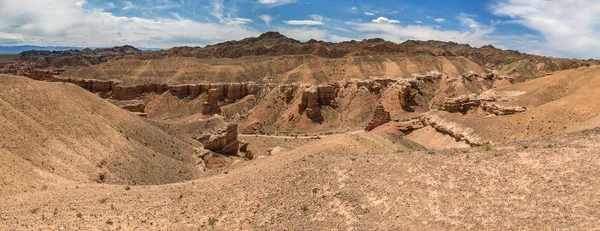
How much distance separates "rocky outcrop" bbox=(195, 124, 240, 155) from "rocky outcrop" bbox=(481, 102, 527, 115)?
33622 mm

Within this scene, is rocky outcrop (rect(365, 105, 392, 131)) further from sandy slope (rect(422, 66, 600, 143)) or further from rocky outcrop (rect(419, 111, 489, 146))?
sandy slope (rect(422, 66, 600, 143))

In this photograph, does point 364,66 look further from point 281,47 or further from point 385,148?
point 385,148

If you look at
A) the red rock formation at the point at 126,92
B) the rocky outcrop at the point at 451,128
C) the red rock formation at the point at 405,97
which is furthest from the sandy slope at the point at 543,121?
the red rock formation at the point at 126,92

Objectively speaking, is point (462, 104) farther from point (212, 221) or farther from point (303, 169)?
point (212, 221)

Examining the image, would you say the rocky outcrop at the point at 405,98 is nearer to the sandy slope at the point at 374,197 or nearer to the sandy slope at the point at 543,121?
the sandy slope at the point at 543,121

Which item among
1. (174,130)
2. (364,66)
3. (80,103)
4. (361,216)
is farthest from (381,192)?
(364,66)

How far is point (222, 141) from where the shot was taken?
151 ft

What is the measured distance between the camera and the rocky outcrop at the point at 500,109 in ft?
155

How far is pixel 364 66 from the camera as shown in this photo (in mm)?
105312

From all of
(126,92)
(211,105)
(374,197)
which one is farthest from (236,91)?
(374,197)

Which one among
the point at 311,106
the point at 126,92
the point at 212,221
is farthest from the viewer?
the point at 126,92

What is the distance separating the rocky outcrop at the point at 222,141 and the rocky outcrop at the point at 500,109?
33.6 metres

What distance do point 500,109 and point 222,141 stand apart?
3501 cm

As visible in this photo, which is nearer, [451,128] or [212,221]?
[212,221]
